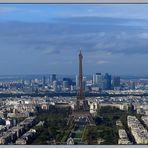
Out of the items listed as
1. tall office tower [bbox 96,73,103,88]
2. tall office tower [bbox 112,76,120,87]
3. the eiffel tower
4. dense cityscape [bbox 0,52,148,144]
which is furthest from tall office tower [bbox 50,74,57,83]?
tall office tower [bbox 112,76,120,87]

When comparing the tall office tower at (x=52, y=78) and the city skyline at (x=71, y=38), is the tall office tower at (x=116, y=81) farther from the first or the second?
the tall office tower at (x=52, y=78)

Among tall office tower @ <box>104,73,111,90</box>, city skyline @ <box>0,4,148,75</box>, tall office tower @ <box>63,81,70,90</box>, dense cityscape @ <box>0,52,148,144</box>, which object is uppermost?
city skyline @ <box>0,4,148,75</box>

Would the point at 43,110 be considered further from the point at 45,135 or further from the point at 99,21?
the point at 99,21

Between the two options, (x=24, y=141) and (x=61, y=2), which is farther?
(x=24, y=141)

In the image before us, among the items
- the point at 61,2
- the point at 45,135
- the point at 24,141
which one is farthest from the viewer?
the point at 45,135

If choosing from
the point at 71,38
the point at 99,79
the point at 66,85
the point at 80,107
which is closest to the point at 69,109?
the point at 80,107

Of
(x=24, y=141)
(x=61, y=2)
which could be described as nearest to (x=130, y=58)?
(x=61, y=2)

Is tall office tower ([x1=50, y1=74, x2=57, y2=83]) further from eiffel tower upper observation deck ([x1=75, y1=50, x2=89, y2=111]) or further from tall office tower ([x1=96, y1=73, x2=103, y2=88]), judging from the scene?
tall office tower ([x1=96, y1=73, x2=103, y2=88])
